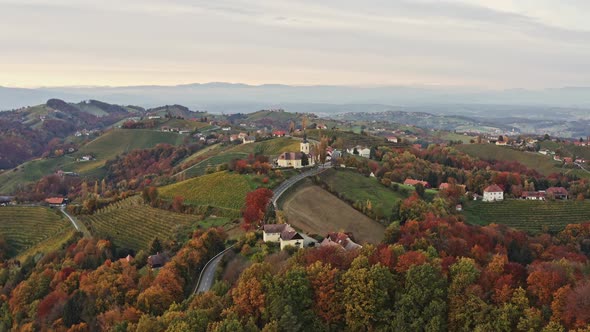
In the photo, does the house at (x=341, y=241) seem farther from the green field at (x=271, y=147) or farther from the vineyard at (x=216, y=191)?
the green field at (x=271, y=147)

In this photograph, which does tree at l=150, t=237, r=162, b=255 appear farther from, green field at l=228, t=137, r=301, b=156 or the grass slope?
green field at l=228, t=137, r=301, b=156

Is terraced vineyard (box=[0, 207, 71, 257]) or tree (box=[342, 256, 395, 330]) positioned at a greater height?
tree (box=[342, 256, 395, 330])

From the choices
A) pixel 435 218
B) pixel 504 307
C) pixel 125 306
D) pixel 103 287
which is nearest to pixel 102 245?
pixel 103 287

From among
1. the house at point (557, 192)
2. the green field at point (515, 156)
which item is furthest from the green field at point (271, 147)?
the green field at point (515, 156)

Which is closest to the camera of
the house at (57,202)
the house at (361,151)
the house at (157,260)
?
the house at (157,260)

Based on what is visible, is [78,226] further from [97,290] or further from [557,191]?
[557,191]

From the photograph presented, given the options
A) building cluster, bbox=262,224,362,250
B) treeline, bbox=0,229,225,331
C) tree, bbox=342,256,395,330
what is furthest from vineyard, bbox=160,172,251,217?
tree, bbox=342,256,395,330
